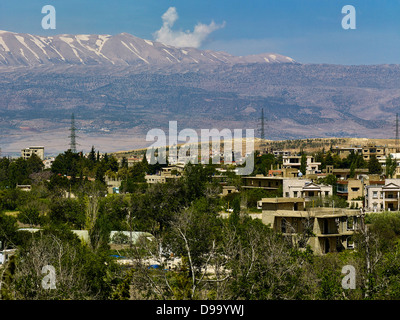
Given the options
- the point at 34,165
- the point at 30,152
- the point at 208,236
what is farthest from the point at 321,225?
the point at 30,152

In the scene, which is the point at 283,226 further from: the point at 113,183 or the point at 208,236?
the point at 113,183

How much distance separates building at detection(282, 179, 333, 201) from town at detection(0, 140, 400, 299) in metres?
0.11

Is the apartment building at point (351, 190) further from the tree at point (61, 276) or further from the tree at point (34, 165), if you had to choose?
the tree at point (34, 165)

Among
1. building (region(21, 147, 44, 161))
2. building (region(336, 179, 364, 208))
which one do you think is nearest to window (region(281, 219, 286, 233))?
building (region(336, 179, 364, 208))

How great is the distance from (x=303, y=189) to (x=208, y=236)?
25.1 m

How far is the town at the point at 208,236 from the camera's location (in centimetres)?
1803

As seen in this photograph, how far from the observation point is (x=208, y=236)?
27.2 m

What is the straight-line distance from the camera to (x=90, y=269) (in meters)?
24.4

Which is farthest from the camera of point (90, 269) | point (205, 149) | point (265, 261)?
point (205, 149)

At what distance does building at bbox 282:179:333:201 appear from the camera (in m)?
51.3

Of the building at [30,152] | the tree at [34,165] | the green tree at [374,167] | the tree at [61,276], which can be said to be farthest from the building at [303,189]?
the building at [30,152]
